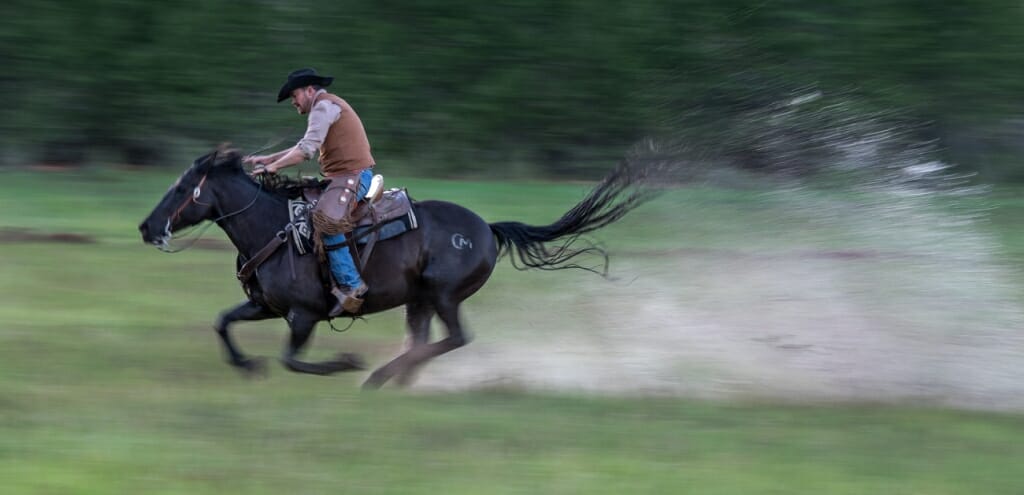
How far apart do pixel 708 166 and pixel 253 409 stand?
23.7 ft

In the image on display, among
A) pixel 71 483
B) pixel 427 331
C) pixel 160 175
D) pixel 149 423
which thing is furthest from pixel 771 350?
pixel 160 175

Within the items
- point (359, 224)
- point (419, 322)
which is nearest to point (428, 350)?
point (419, 322)

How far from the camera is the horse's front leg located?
8820 millimetres

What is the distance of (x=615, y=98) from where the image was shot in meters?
18.0

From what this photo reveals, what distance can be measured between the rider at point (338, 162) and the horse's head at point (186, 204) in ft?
1.07

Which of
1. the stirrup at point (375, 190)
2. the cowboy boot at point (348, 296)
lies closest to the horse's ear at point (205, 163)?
the stirrup at point (375, 190)

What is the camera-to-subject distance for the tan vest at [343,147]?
869 cm

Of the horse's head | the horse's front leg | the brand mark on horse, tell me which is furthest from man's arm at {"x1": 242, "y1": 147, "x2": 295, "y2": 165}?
the brand mark on horse

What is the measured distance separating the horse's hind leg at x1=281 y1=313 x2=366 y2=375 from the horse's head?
3.25ft

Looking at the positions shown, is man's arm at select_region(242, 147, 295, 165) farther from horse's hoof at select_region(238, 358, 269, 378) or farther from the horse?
horse's hoof at select_region(238, 358, 269, 378)

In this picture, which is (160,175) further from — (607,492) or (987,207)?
(607,492)

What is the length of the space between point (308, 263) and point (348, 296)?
14.5 inches

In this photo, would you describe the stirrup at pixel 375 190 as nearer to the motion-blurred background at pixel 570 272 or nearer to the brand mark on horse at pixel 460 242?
the brand mark on horse at pixel 460 242

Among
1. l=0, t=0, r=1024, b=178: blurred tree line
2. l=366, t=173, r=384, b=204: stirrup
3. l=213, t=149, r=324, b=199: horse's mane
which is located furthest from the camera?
l=0, t=0, r=1024, b=178: blurred tree line
